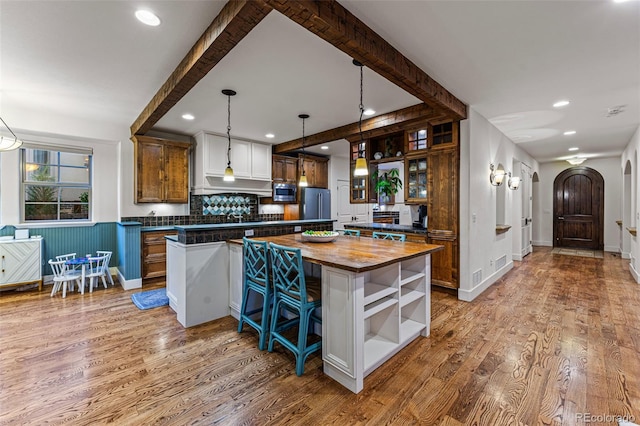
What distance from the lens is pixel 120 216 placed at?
4.92 meters

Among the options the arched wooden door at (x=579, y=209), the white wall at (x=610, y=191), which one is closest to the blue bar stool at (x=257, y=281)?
the arched wooden door at (x=579, y=209)

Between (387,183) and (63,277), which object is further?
(387,183)

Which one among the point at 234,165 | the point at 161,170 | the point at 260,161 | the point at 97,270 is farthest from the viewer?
the point at 260,161

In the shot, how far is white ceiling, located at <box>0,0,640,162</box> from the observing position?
79.2 inches

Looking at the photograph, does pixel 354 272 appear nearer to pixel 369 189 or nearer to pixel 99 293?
pixel 369 189

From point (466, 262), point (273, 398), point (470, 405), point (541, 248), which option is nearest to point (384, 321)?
point (470, 405)

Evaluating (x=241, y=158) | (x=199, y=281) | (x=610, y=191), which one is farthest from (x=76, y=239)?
(x=610, y=191)

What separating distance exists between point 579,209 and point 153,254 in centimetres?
1069

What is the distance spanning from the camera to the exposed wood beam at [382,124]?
3.91 meters

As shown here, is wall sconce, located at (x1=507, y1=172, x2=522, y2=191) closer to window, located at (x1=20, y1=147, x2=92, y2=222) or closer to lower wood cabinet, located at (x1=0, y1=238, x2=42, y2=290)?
window, located at (x1=20, y1=147, x2=92, y2=222)

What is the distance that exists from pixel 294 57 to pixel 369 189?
9.78 ft

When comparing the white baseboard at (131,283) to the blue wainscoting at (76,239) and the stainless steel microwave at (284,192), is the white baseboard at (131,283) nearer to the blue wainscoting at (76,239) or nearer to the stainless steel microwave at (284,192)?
the blue wainscoting at (76,239)

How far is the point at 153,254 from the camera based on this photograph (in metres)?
4.91

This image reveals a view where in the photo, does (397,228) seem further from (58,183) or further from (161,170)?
(58,183)
